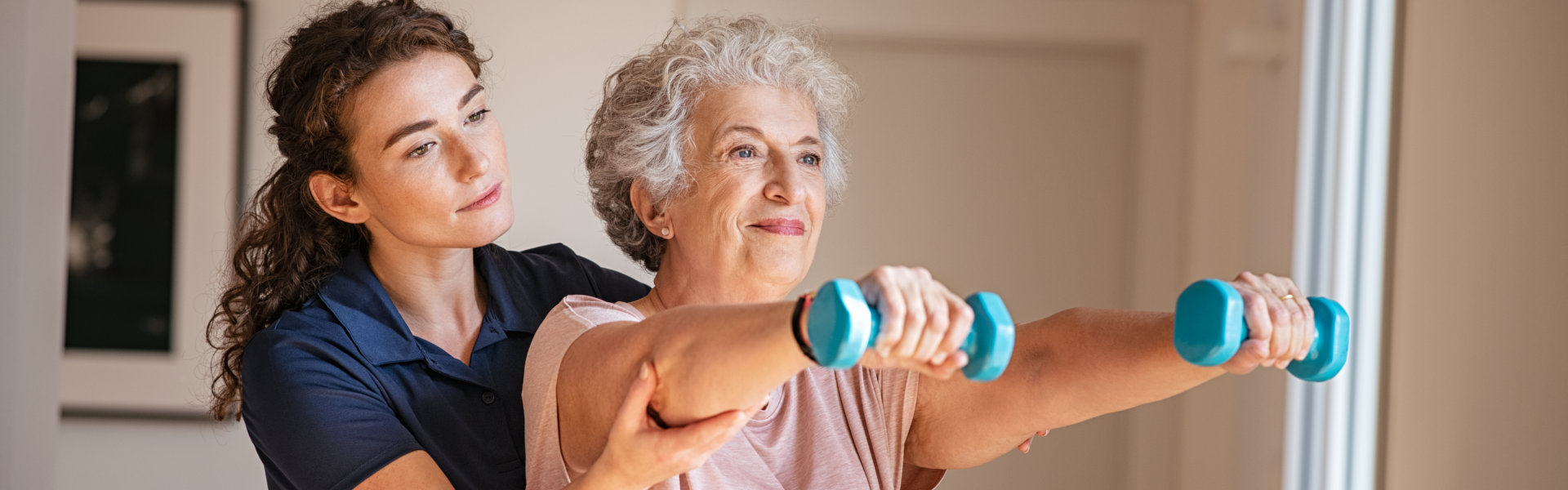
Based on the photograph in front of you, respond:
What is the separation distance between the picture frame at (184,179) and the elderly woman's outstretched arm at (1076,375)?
224 cm

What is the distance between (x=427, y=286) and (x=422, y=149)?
0.77 feet

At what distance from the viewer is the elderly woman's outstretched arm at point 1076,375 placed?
1189mm

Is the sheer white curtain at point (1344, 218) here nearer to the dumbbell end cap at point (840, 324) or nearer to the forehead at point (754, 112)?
the forehead at point (754, 112)

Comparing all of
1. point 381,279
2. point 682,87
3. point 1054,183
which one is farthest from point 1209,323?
point 1054,183

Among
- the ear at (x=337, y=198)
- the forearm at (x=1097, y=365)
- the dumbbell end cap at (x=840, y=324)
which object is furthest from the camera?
the ear at (x=337, y=198)

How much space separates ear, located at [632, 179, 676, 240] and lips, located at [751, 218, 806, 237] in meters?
0.16

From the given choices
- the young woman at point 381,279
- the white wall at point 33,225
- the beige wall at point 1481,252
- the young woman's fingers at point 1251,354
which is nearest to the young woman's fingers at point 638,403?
the young woman at point 381,279

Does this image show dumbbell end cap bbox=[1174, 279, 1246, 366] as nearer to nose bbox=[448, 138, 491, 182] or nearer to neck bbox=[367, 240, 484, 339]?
nose bbox=[448, 138, 491, 182]

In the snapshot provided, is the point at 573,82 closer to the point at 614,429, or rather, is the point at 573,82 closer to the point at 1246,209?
the point at 1246,209

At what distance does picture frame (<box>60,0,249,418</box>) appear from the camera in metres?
3.13

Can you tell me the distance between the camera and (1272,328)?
117cm

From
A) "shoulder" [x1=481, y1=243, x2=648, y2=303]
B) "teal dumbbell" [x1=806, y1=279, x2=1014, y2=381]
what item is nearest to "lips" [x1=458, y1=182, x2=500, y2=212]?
"shoulder" [x1=481, y1=243, x2=648, y2=303]

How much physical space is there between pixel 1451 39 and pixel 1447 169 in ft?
0.76

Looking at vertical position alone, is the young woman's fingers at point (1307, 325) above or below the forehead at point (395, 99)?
below
